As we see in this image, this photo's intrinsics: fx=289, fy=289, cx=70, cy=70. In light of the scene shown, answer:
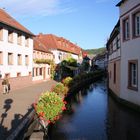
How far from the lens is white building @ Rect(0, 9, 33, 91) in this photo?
30.7 m

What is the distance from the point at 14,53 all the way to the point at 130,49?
18.5 meters

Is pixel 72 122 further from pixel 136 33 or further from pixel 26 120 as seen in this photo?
pixel 136 33

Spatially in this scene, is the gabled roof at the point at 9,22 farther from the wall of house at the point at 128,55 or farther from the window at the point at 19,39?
the wall of house at the point at 128,55

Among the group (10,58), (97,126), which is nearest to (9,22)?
(10,58)

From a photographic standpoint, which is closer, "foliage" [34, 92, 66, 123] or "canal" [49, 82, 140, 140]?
"foliage" [34, 92, 66, 123]

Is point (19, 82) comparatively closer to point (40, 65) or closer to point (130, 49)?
point (40, 65)

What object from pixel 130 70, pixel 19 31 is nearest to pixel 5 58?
pixel 19 31

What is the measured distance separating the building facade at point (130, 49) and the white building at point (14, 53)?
1361cm

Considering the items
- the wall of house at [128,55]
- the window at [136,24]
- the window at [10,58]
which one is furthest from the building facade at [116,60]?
the window at [10,58]

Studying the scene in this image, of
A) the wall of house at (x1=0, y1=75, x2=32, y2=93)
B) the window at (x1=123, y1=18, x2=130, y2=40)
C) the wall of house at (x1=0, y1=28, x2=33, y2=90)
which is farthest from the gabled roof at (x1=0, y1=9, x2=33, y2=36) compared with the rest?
the window at (x1=123, y1=18, x2=130, y2=40)

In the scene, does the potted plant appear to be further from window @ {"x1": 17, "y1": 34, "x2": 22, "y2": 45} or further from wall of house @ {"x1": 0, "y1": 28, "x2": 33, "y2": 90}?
window @ {"x1": 17, "y1": 34, "x2": 22, "y2": 45}

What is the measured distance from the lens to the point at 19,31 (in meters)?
34.9

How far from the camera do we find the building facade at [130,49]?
17672mm

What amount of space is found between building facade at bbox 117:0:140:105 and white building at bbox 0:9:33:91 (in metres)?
13.6
